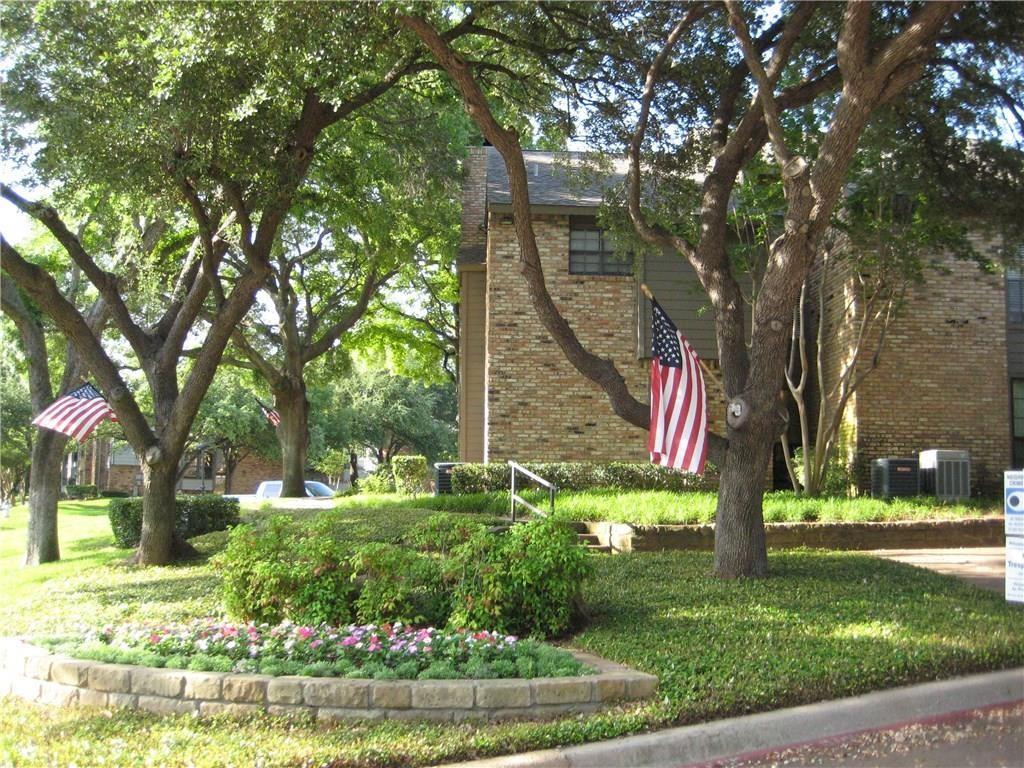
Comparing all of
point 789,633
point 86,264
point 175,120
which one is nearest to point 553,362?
point 86,264

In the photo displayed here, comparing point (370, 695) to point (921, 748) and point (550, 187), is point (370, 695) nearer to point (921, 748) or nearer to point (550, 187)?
point (921, 748)

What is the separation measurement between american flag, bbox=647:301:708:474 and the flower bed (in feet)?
9.86

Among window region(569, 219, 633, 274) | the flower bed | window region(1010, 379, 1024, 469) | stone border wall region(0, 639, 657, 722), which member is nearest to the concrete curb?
stone border wall region(0, 639, 657, 722)

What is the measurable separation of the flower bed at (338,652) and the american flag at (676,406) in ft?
9.86

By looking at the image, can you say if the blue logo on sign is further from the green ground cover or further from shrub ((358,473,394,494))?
shrub ((358,473,394,494))

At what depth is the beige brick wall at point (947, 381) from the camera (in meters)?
17.3

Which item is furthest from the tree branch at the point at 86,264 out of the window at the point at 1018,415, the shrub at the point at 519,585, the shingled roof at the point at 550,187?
the window at the point at 1018,415

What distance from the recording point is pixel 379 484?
1031 inches

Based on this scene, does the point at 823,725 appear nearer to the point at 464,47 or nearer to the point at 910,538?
the point at 910,538

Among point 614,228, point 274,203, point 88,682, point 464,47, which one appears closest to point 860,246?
point 614,228

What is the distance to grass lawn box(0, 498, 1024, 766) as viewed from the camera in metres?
5.42

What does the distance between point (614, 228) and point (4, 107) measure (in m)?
7.80

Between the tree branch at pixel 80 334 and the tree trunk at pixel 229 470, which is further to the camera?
the tree trunk at pixel 229 470

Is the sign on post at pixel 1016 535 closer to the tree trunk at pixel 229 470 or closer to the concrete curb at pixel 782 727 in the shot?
the concrete curb at pixel 782 727
